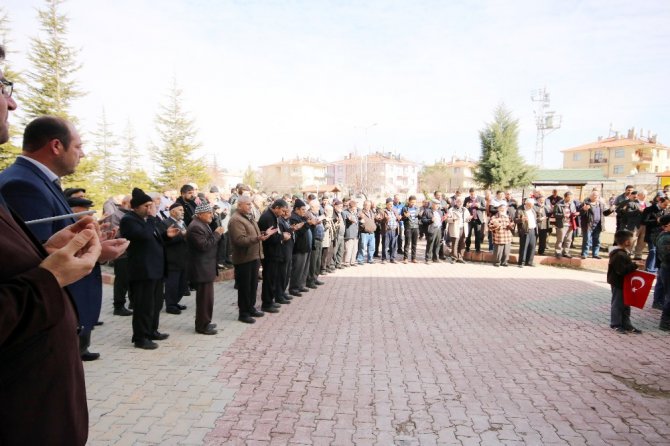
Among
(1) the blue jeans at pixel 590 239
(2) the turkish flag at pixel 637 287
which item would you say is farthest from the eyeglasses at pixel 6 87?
(1) the blue jeans at pixel 590 239

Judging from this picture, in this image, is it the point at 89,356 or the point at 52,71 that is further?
the point at 52,71

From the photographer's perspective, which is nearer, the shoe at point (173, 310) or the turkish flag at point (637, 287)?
the turkish flag at point (637, 287)

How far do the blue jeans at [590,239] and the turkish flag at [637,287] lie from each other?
7.29 m

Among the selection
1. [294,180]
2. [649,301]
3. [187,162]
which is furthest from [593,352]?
[294,180]

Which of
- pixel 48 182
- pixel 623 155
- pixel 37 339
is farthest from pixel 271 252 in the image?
pixel 623 155

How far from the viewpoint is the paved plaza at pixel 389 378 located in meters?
3.80

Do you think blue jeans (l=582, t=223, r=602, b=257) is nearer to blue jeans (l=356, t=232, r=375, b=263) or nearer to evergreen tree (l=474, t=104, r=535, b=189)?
blue jeans (l=356, t=232, r=375, b=263)

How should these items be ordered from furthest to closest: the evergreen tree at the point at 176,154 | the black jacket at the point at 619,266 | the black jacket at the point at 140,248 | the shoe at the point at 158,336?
A: the evergreen tree at the point at 176,154 → the black jacket at the point at 619,266 → the shoe at the point at 158,336 → the black jacket at the point at 140,248

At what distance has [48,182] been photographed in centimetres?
266

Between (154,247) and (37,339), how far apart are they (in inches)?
191

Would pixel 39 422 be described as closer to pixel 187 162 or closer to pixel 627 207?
pixel 627 207

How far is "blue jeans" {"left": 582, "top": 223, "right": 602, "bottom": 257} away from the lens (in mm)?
13242

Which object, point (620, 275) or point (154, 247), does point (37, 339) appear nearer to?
point (154, 247)

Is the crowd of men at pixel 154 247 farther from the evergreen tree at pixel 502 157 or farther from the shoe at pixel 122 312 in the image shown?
the evergreen tree at pixel 502 157
